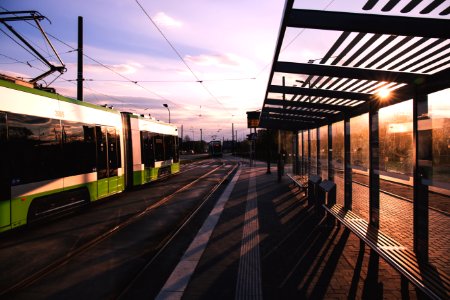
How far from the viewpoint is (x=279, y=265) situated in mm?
5391

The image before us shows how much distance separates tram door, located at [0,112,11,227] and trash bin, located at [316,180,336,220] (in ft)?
21.2

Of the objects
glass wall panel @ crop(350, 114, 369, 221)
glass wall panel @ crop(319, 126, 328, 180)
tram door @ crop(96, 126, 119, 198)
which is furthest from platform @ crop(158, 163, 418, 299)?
tram door @ crop(96, 126, 119, 198)

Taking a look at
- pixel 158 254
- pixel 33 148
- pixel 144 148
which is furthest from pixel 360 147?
pixel 144 148

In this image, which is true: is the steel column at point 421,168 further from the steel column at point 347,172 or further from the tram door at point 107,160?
the tram door at point 107,160

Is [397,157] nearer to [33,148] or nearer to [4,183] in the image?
[33,148]

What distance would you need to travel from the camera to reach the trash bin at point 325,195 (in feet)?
28.1

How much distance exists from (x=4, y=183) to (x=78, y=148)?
2996 mm

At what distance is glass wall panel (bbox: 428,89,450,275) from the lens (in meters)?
4.70

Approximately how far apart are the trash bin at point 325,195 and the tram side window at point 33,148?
609 cm

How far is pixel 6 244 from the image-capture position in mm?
6742

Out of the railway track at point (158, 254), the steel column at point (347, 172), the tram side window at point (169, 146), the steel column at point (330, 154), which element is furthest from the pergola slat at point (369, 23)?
the tram side window at point (169, 146)

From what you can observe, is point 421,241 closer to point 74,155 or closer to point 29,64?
point 74,155

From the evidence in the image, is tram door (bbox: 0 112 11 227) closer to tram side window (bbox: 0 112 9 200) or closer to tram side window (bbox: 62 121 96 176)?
tram side window (bbox: 0 112 9 200)

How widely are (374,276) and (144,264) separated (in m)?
3.29
